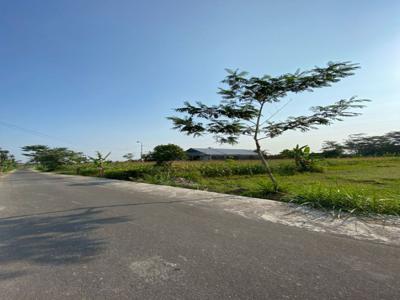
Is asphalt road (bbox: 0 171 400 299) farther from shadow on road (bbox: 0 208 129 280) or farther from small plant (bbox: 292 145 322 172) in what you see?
small plant (bbox: 292 145 322 172)

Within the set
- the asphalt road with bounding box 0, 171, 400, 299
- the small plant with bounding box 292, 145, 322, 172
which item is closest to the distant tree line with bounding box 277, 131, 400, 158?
the small plant with bounding box 292, 145, 322, 172

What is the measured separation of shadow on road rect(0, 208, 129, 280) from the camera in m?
3.11

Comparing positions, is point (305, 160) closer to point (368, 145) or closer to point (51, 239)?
point (51, 239)

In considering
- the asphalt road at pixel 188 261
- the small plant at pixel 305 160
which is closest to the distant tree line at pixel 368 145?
the small plant at pixel 305 160

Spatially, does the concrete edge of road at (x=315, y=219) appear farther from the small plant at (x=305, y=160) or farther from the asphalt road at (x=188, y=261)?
the small plant at (x=305, y=160)

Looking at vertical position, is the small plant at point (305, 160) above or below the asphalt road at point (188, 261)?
above

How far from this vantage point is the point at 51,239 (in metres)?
3.86

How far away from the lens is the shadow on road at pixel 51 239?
311 centimetres

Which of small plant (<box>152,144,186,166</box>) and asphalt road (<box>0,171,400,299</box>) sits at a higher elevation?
small plant (<box>152,144,186,166</box>)

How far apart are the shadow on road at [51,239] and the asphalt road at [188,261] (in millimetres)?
15

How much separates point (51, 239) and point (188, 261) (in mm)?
A: 2429

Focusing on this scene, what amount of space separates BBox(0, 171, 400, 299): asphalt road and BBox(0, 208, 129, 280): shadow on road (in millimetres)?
15

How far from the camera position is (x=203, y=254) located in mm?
3158

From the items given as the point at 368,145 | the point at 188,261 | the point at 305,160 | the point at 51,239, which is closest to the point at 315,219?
the point at 188,261
